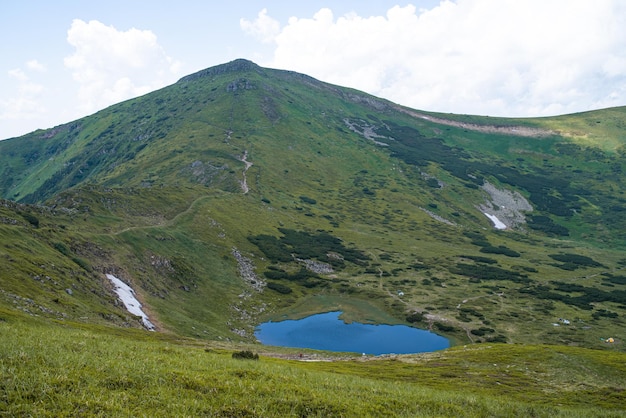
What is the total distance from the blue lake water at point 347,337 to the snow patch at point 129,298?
24.9 metres

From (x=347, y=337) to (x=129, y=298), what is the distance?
43.3 m

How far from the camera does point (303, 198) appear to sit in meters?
191

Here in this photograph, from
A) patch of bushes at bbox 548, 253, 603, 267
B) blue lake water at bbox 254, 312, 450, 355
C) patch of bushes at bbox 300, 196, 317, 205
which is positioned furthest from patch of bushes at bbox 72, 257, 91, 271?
patch of bushes at bbox 548, 253, 603, 267

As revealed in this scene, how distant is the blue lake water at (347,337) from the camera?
79.3m

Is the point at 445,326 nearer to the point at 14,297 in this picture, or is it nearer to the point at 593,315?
the point at 593,315

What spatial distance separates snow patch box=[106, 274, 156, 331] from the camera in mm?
59347

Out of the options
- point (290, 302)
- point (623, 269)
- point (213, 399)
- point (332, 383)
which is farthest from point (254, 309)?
point (623, 269)

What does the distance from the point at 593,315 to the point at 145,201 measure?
12440cm

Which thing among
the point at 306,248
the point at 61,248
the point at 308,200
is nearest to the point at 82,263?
the point at 61,248

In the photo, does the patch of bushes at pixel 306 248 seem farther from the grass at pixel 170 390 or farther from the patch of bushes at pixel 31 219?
the grass at pixel 170 390

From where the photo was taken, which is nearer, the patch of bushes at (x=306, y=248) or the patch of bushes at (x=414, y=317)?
the patch of bushes at (x=414, y=317)

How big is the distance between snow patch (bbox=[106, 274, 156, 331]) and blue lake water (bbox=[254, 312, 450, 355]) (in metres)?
24.9

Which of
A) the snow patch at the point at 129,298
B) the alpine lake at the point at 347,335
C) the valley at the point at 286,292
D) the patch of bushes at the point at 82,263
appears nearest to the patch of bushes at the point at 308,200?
the valley at the point at 286,292

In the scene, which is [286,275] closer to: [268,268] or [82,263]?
[268,268]
